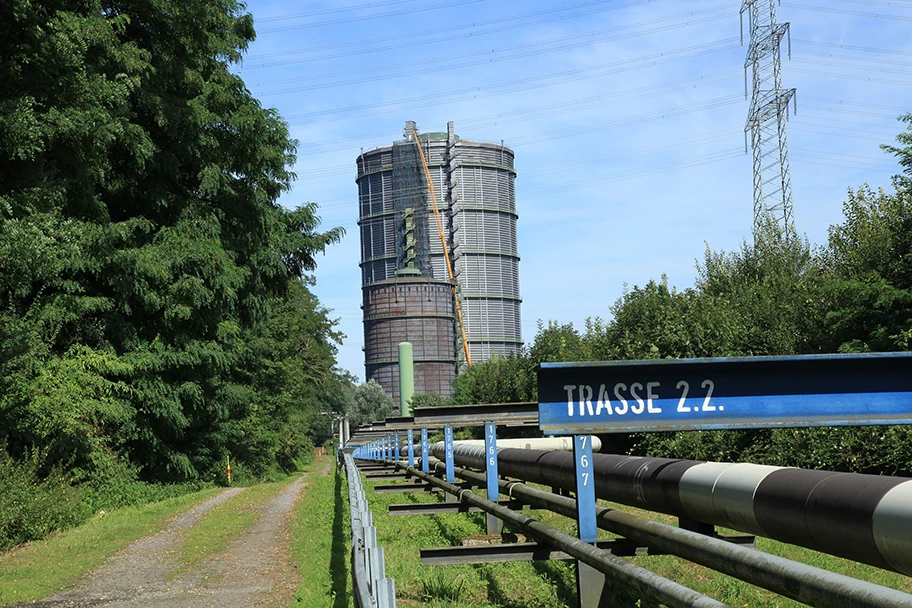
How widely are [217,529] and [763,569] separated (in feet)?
51.5

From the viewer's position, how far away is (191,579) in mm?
12156

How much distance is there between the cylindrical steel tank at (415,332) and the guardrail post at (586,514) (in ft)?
383

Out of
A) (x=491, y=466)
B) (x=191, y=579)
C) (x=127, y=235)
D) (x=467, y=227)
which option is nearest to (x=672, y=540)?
(x=491, y=466)

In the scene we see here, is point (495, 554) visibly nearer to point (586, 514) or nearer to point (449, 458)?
point (586, 514)

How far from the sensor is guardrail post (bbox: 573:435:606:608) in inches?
254

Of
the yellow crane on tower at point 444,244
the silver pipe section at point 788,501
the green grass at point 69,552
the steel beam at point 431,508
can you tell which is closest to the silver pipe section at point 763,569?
the silver pipe section at point 788,501

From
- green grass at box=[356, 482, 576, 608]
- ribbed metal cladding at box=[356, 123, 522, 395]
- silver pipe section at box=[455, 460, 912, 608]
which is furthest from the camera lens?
ribbed metal cladding at box=[356, 123, 522, 395]

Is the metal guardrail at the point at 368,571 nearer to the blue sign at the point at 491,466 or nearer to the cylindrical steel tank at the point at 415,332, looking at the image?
the blue sign at the point at 491,466

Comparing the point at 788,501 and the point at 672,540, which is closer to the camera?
the point at 788,501

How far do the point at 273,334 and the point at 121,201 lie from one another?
28495 mm

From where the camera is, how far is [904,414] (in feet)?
18.8

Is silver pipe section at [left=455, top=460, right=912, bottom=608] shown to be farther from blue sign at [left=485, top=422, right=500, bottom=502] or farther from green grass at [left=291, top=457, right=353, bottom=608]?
green grass at [left=291, top=457, right=353, bottom=608]

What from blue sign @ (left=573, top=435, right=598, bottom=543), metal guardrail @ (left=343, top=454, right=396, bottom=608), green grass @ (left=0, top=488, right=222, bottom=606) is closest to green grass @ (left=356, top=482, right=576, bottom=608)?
metal guardrail @ (left=343, top=454, right=396, bottom=608)

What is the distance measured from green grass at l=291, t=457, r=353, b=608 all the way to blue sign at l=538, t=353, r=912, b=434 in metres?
4.15
